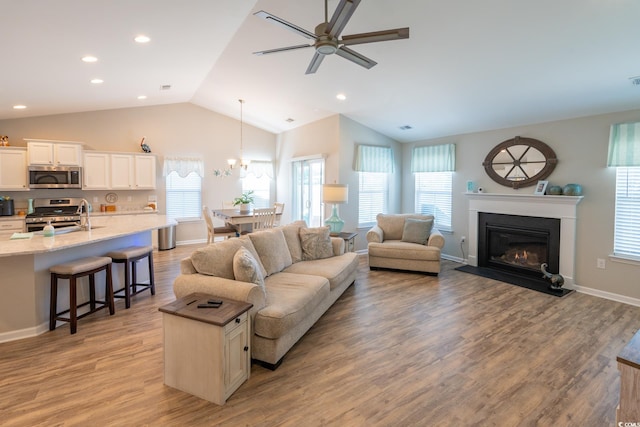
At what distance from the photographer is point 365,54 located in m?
3.84

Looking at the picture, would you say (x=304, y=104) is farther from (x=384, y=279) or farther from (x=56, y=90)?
(x=56, y=90)

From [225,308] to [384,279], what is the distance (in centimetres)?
314

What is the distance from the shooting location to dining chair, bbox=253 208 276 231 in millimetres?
5900

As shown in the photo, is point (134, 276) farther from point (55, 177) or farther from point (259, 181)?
point (259, 181)

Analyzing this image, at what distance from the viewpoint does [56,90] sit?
4715 mm

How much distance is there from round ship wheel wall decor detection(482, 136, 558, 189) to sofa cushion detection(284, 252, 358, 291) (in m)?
3.04

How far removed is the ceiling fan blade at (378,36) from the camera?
2.47 m

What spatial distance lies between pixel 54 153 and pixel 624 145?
8.91 metres

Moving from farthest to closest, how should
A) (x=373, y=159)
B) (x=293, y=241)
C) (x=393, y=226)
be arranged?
(x=373, y=159) → (x=393, y=226) → (x=293, y=241)

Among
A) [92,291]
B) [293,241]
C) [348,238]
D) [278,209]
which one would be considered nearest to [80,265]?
[92,291]

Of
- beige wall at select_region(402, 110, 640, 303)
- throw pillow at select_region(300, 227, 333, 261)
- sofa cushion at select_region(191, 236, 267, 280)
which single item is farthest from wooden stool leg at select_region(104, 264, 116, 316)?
beige wall at select_region(402, 110, 640, 303)

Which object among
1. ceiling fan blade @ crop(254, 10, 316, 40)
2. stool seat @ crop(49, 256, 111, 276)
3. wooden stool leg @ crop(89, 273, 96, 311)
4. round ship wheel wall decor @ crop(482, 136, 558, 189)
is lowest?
wooden stool leg @ crop(89, 273, 96, 311)

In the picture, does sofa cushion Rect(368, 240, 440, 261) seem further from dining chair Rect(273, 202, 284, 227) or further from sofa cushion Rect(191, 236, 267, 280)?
sofa cushion Rect(191, 236, 267, 280)

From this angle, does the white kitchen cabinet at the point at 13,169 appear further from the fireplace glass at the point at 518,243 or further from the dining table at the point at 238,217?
the fireplace glass at the point at 518,243
